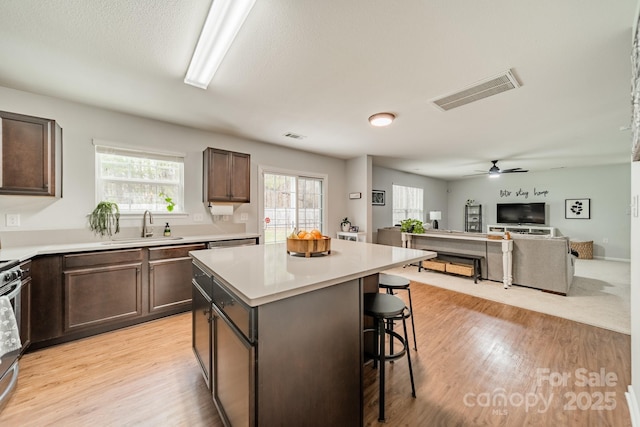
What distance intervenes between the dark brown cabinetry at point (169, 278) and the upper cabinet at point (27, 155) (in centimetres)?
118

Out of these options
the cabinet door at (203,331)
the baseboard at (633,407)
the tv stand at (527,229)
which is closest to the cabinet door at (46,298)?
the cabinet door at (203,331)

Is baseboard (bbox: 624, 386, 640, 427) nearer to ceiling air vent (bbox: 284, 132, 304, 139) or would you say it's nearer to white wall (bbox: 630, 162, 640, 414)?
white wall (bbox: 630, 162, 640, 414)

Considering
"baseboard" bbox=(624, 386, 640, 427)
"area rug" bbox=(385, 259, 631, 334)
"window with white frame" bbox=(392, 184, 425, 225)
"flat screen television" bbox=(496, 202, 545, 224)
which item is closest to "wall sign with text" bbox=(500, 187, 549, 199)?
"flat screen television" bbox=(496, 202, 545, 224)

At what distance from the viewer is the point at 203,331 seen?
1754mm

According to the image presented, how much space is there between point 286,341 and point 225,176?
3.09 m

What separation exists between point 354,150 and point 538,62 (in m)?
3.21

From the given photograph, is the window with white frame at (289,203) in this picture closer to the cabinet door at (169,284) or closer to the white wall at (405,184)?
the cabinet door at (169,284)

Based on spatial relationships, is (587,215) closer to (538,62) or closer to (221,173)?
(538,62)

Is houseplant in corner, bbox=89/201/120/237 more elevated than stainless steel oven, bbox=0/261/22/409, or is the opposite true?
houseplant in corner, bbox=89/201/120/237

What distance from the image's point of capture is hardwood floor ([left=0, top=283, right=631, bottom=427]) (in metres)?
1.55

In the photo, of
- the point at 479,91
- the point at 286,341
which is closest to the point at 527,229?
the point at 479,91

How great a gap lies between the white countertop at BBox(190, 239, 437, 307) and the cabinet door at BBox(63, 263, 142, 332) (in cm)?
134

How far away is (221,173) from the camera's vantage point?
12.0 feet

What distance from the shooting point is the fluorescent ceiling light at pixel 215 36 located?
5.09 ft
